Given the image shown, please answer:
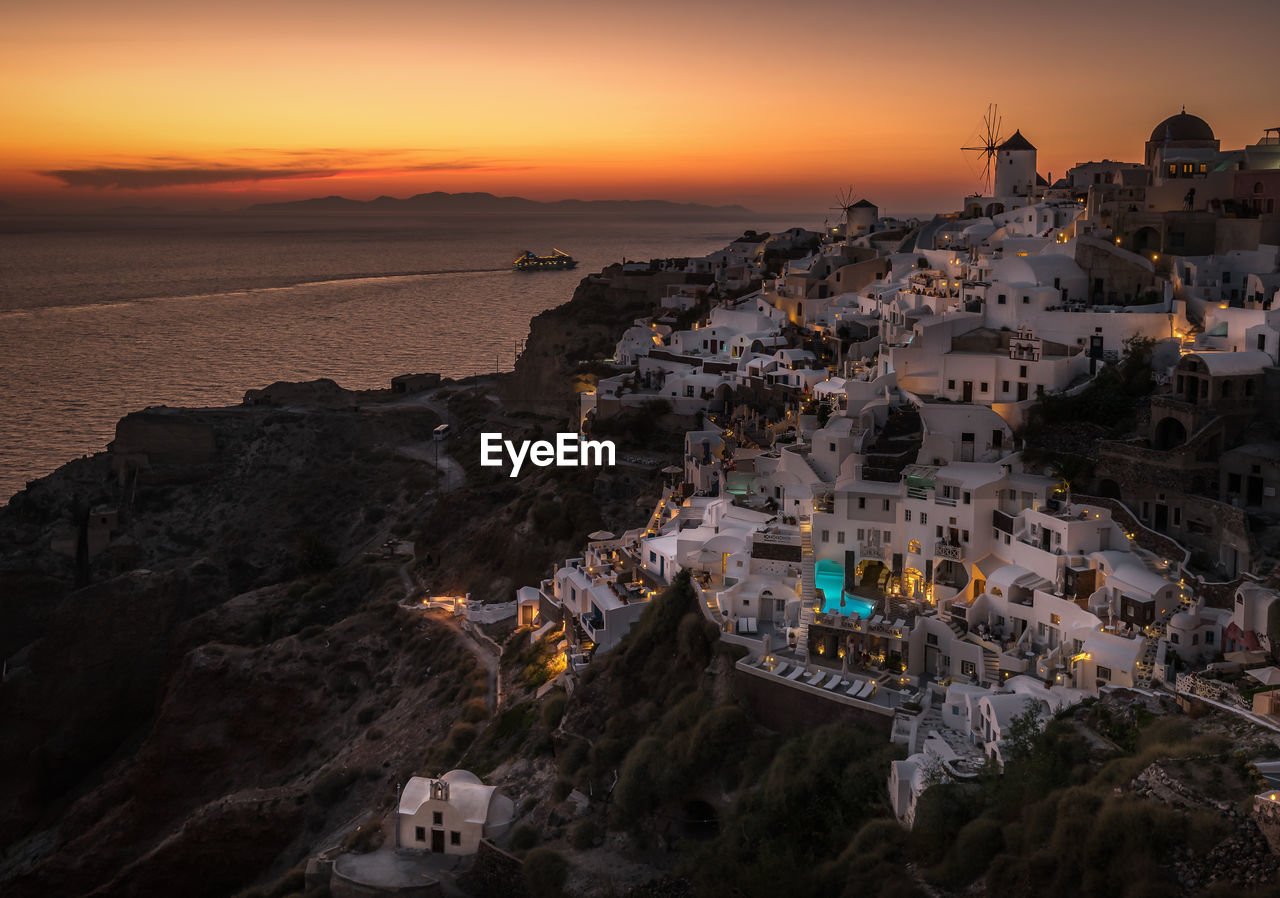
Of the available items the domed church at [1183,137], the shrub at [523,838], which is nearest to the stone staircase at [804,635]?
the shrub at [523,838]

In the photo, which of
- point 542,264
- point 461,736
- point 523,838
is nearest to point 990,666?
point 523,838

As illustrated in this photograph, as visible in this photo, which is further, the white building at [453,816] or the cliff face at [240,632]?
the cliff face at [240,632]

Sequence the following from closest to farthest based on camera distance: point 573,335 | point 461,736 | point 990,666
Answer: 1. point 990,666
2. point 461,736
3. point 573,335

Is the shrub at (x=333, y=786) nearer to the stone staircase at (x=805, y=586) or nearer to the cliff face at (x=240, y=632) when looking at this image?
the cliff face at (x=240, y=632)

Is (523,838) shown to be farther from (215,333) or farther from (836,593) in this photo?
(215,333)


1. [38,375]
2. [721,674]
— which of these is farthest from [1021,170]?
[38,375]

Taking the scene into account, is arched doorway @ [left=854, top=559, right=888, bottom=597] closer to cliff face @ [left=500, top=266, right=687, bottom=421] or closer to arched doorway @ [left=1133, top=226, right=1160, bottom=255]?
arched doorway @ [left=1133, top=226, right=1160, bottom=255]

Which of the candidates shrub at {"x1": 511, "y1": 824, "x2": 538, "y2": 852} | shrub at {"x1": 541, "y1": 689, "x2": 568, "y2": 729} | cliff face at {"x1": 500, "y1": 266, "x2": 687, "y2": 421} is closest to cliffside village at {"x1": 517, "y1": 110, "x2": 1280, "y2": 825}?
shrub at {"x1": 541, "y1": 689, "x2": 568, "y2": 729}
